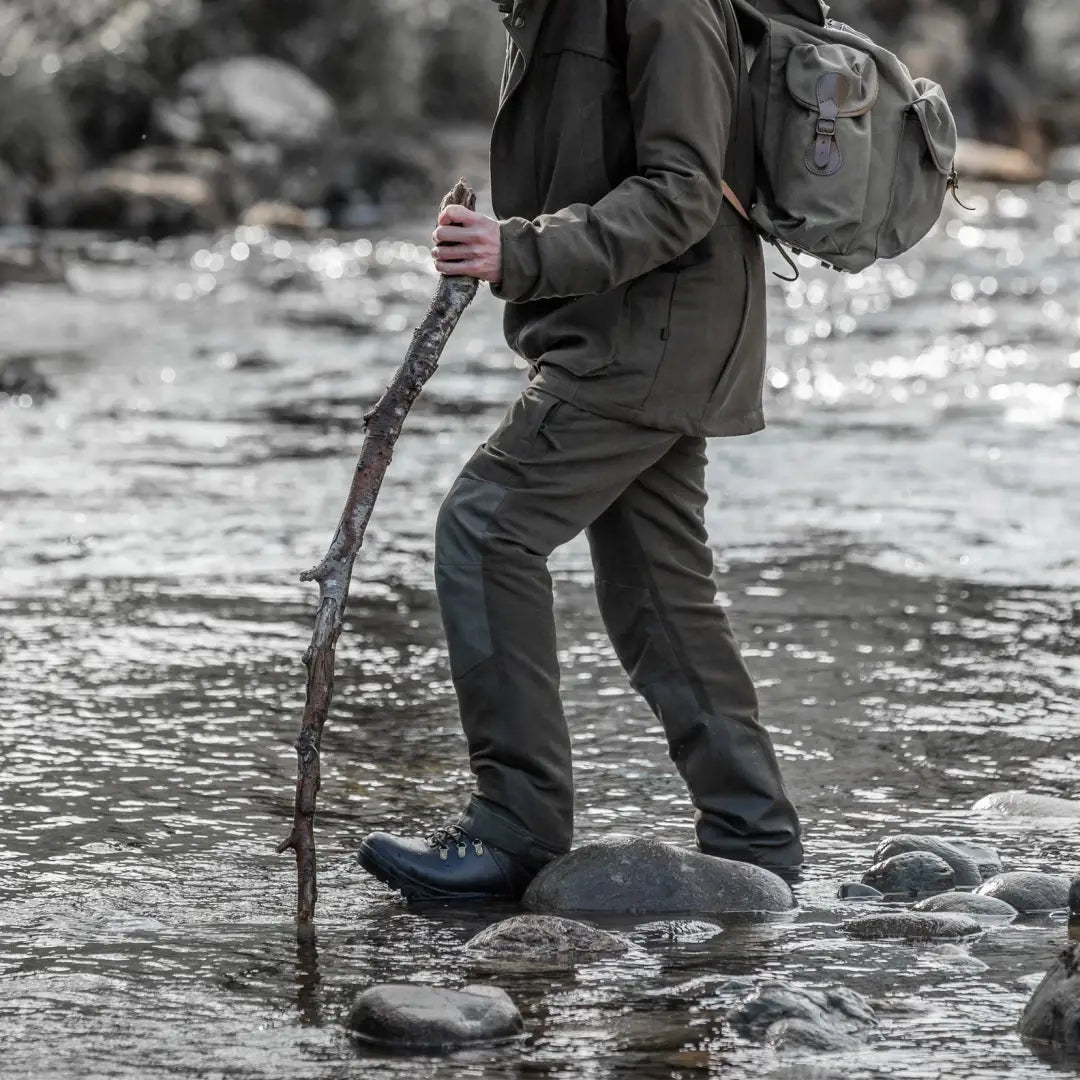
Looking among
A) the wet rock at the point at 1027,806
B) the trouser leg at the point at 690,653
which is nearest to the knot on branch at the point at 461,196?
the trouser leg at the point at 690,653

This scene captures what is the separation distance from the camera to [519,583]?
13.1 feet

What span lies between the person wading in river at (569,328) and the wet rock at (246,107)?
26.8 m

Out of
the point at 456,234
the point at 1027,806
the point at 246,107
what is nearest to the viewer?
the point at 456,234

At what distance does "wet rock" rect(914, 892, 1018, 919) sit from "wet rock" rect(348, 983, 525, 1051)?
3.39 ft

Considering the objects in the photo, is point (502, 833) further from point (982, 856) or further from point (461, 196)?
point (461, 196)

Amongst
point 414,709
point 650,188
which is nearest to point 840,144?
point 650,188

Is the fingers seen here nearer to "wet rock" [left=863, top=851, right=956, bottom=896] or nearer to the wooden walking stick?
the wooden walking stick

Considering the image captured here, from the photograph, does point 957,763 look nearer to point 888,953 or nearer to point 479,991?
point 888,953

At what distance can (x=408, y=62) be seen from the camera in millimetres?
35625

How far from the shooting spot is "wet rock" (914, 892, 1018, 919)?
3.93 m

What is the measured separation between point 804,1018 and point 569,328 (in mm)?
1426

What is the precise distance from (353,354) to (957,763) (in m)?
10.1

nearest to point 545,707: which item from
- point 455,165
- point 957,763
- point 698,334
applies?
point 698,334

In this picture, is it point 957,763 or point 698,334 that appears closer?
point 698,334
